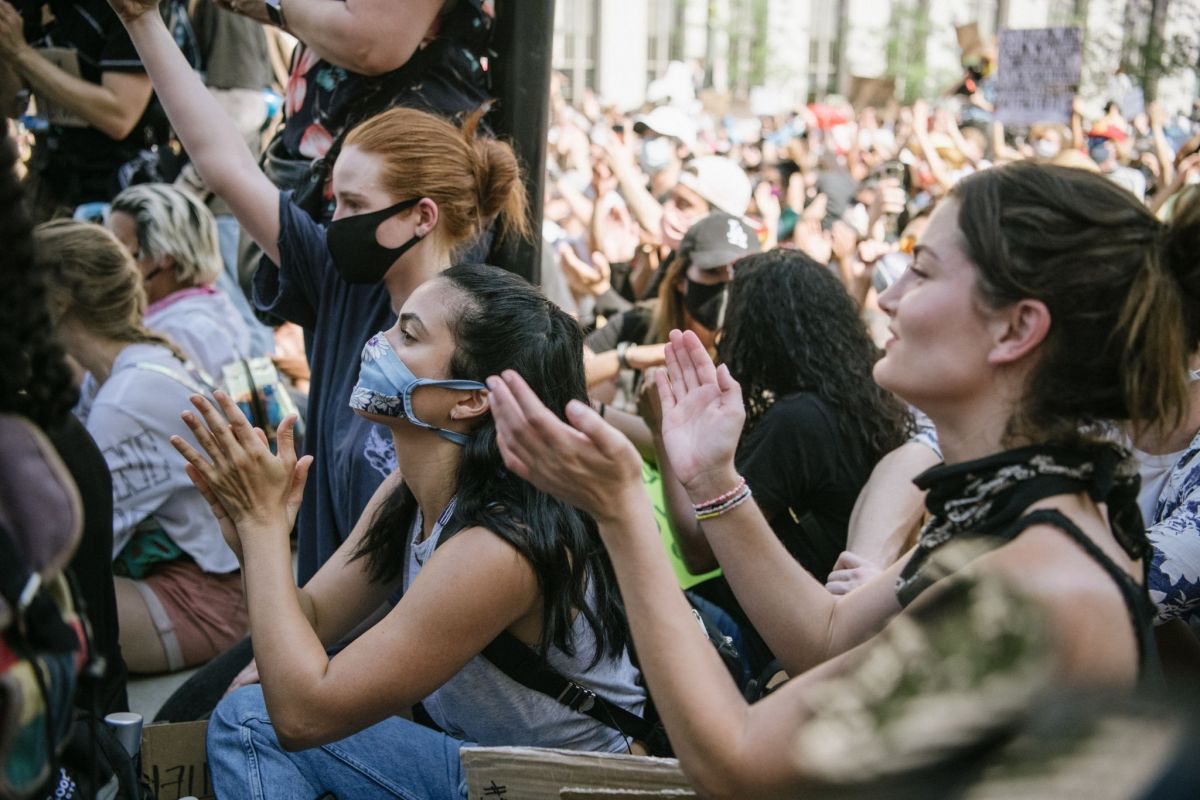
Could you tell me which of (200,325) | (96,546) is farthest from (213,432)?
(200,325)

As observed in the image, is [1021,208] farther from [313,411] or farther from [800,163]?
[800,163]

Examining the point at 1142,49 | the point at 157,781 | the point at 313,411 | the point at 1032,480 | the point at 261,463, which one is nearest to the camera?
the point at 1032,480

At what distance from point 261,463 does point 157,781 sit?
832mm

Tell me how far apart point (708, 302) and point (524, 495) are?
2154mm

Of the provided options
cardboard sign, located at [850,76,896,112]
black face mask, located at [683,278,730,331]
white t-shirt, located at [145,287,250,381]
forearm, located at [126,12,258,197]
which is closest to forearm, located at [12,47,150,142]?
white t-shirt, located at [145,287,250,381]

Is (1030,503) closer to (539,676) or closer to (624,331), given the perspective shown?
(539,676)

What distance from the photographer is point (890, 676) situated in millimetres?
1396

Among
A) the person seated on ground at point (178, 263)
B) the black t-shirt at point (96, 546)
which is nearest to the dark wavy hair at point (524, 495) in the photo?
the black t-shirt at point (96, 546)

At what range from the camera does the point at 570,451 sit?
164cm

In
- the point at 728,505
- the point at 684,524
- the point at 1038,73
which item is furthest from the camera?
the point at 1038,73

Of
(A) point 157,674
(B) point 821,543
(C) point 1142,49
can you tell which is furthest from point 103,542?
(C) point 1142,49

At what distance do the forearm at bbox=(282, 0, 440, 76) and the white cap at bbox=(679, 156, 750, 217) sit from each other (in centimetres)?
321

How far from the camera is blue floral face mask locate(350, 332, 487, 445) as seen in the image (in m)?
2.45

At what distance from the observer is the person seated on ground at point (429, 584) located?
2.21 metres
